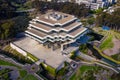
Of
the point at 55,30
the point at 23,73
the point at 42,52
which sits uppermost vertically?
the point at 55,30

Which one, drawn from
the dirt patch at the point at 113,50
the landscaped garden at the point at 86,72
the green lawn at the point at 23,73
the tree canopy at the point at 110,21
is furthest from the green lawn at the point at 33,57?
the tree canopy at the point at 110,21

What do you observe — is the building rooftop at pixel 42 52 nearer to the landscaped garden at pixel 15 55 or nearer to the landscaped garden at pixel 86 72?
the landscaped garden at pixel 15 55

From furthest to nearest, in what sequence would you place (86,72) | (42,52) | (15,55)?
(15,55) → (42,52) → (86,72)

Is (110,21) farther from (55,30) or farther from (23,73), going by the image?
(23,73)

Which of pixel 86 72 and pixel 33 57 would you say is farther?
pixel 33 57

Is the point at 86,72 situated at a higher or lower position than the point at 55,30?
lower

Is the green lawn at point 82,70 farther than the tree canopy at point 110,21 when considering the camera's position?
No

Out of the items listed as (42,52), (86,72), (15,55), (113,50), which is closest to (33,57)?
(42,52)

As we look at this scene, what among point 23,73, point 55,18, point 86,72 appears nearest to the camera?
point 23,73

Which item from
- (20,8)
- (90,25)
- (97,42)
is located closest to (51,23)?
(97,42)
